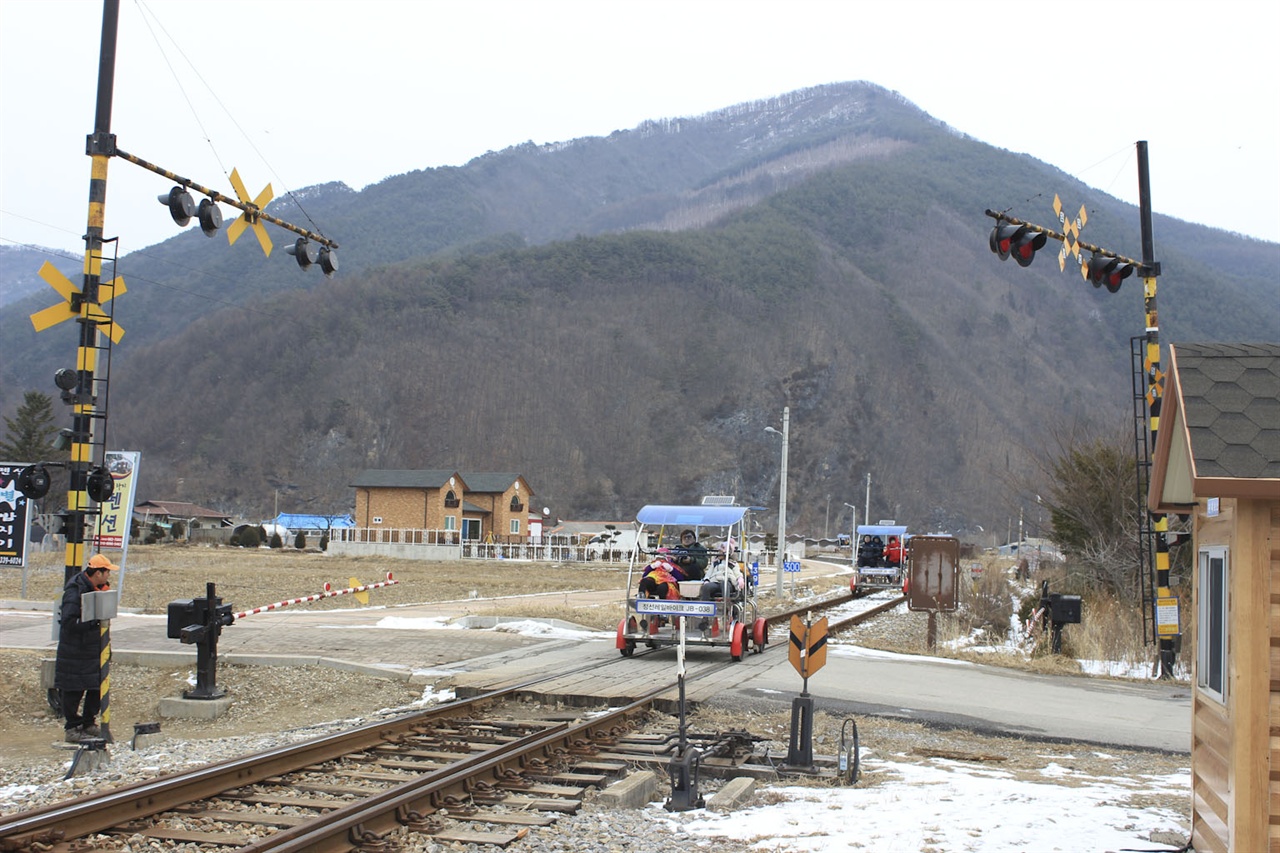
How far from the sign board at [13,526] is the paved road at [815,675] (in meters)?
1.27

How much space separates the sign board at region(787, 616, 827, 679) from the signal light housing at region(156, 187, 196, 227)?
7819mm

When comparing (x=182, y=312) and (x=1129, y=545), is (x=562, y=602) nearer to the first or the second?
(x=1129, y=545)

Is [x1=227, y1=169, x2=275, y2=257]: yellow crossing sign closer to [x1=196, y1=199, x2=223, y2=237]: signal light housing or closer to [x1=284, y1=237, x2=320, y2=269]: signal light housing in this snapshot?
[x1=196, y1=199, x2=223, y2=237]: signal light housing

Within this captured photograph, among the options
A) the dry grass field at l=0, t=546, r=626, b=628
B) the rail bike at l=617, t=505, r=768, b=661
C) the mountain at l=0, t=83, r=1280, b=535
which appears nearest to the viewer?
the rail bike at l=617, t=505, r=768, b=661

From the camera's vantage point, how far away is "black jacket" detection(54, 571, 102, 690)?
445 inches

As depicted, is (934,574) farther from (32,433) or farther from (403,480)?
(32,433)

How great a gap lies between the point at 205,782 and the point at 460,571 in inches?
1772

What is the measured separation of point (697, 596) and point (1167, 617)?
735 centimetres

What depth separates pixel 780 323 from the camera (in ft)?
538

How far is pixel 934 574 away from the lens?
21.4 meters

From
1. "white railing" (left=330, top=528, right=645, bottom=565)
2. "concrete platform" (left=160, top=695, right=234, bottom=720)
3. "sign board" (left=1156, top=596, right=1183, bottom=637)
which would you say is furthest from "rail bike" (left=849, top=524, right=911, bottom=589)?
"concrete platform" (left=160, top=695, right=234, bottom=720)

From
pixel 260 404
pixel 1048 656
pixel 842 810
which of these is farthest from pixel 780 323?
pixel 842 810

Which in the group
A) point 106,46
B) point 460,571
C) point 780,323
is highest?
point 780,323

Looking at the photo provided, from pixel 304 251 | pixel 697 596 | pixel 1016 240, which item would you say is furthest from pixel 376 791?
pixel 1016 240
